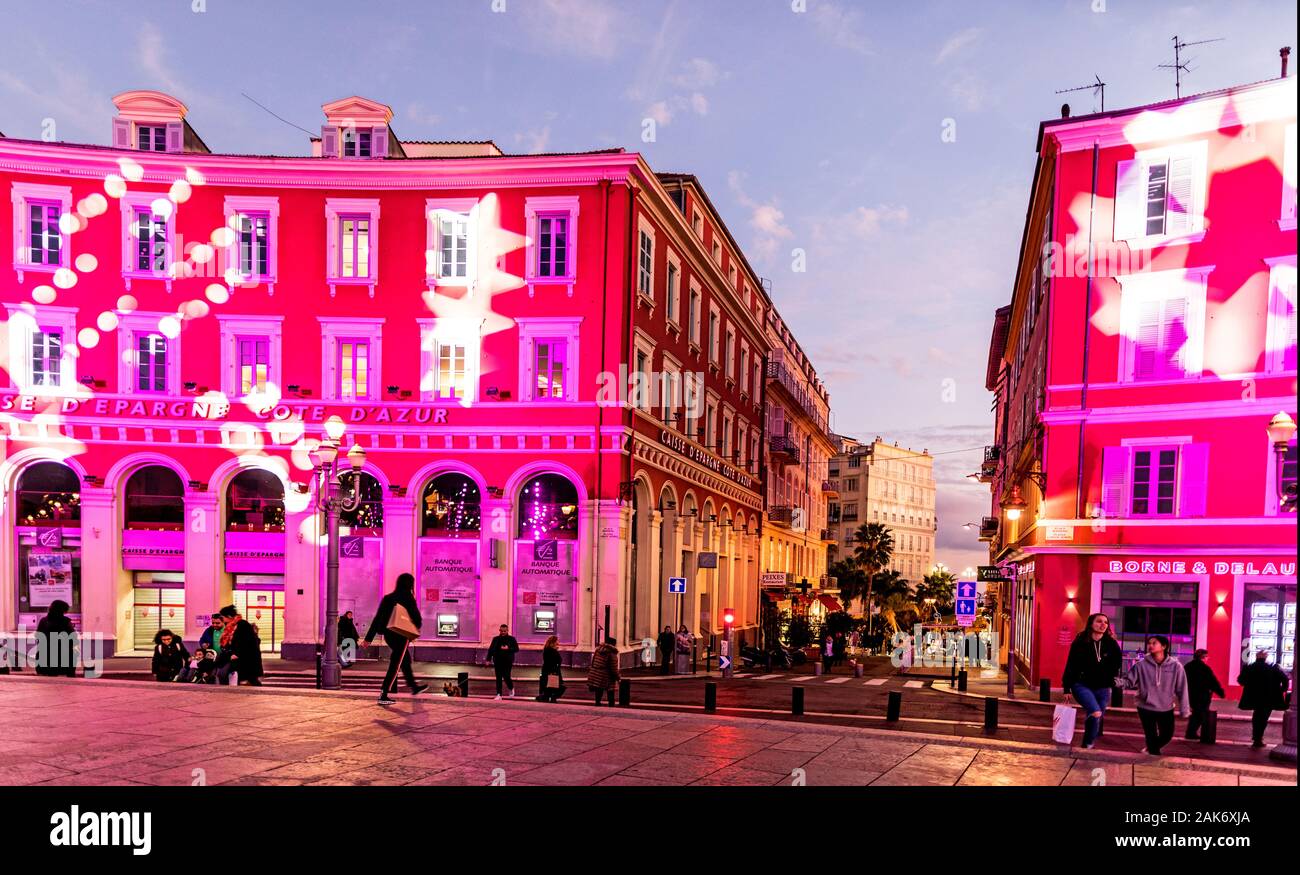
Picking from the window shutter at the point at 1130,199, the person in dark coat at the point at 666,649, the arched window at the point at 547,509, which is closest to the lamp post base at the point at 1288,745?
the window shutter at the point at 1130,199

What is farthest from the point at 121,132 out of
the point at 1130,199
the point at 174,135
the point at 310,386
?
the point at 1130,199

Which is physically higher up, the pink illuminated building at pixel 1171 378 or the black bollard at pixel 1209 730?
the pink illuminated building at pixel 1171 378

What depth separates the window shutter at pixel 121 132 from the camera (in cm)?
2812

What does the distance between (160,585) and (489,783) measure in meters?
24.5

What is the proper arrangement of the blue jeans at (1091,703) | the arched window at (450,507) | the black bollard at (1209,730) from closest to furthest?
the blue jeans at (1091,703)
the black bollard at (1209,730)
the arched window at (450,507)

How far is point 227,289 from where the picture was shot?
27.5 metres

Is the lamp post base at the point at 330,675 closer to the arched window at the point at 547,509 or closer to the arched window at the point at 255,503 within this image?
the arched window at the point at 547,509

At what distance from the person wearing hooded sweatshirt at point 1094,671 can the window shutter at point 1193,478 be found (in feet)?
44.2

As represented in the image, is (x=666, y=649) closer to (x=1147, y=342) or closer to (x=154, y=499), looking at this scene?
(x=1147, y=342)

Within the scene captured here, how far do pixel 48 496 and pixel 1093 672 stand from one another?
29897mm

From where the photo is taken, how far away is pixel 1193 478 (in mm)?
22422
